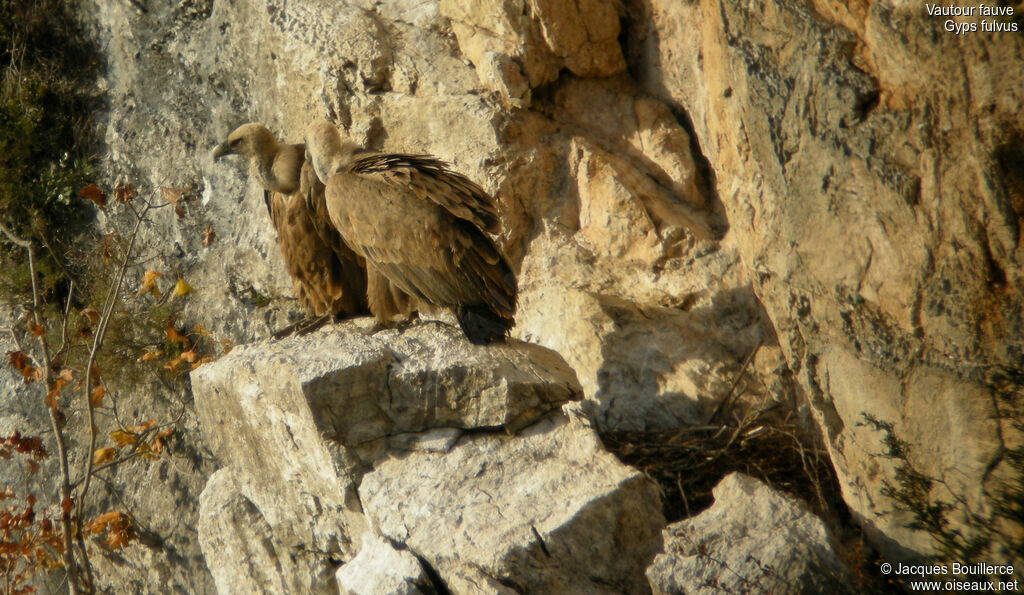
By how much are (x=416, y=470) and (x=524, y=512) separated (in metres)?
0.54

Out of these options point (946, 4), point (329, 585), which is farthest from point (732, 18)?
point (329, 585)

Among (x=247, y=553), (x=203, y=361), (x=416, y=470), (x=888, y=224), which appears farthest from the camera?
(x=203, y=361)

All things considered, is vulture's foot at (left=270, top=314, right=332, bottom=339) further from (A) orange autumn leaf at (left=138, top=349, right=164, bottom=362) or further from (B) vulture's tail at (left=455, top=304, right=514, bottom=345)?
(A) orange autumn leaf at (left=138, top=349, right=164, bottom=362)

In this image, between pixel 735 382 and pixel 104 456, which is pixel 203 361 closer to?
pixel 104 456

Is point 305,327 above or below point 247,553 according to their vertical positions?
above

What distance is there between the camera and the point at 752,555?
3.17m

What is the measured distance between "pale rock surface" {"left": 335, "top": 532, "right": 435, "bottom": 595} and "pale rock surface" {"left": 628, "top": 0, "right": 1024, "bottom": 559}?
1.71 meters

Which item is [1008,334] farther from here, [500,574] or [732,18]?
[500,574]

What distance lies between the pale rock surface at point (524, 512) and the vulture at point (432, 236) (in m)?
0.64

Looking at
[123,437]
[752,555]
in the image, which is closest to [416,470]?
[752,555]

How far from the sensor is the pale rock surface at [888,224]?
2.88 m

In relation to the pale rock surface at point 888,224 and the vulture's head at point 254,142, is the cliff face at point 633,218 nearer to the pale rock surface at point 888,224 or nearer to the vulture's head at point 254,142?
the pale rock surface at point 888,224

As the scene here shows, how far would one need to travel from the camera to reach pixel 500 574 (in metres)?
3.20

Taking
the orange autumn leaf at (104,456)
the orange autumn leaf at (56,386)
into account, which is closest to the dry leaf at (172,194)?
the orange autumn leaf at (56,386)
